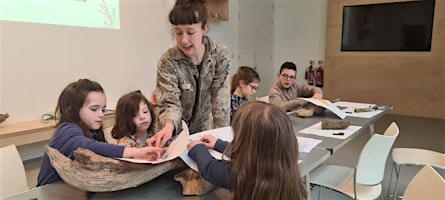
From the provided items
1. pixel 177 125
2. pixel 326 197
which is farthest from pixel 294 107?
pixel 177 125

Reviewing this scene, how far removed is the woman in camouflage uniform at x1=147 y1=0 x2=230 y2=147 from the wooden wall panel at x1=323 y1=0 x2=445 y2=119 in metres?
4.08

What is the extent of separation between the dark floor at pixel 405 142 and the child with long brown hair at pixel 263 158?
156cm

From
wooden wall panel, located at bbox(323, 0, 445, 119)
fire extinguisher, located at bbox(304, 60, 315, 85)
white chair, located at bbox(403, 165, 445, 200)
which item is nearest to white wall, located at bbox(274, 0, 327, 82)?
fire extinguisher, located at bbox(304, 60, 315, 85)

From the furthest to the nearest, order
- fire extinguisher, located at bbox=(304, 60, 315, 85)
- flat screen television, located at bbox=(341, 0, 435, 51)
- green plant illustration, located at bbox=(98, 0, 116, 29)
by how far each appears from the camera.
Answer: fire extinguisher, located at bbox=(304, 60, 315, 85)
flat screen television, located at bbox=(341, 0, 435, 51)
green plant illustration, located at bbox=(98, 0, 116, 29)

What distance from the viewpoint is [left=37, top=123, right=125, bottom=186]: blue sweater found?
0.99 meters

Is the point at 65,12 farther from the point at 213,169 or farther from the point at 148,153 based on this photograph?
the point at 213,169

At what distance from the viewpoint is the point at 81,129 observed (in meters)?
1.15

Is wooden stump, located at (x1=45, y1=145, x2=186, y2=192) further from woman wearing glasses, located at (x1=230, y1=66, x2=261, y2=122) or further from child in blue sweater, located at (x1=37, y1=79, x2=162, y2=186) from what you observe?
woman wearing glasses, located at (x1=230, y1=66, x2=261, y2=122)

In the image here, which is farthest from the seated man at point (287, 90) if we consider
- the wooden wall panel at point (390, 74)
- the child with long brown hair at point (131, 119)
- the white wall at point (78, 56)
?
the wooden wall panel at point (390, 74)

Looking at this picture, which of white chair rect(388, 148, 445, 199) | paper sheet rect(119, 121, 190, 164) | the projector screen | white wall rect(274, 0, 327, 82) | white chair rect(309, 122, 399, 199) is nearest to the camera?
paper sheet rect(119, 121, 190, 164)

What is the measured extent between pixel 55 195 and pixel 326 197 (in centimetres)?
191

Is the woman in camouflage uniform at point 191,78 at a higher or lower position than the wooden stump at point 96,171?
higher

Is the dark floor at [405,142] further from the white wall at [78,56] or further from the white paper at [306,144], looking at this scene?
the white wall at [78,56]

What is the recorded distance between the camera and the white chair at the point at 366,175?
A: 1625 millimetres
